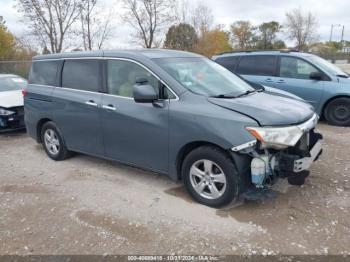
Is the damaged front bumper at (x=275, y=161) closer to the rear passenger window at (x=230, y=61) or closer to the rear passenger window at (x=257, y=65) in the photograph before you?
the rear passenger window at (x=257, y=65)

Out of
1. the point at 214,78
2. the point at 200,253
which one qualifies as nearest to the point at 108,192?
the point at 200,253

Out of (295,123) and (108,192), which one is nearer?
(295,123)

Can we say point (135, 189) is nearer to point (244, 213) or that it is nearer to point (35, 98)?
point (244, 213)

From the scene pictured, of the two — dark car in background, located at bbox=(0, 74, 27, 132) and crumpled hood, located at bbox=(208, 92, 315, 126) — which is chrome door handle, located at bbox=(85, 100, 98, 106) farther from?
dark car in background, located at bbox=(0, 74, 27, 132)

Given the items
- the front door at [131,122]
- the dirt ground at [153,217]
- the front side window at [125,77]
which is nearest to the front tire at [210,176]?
the dirt ground at [153,217]

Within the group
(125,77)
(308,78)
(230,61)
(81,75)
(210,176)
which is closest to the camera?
(210,176)

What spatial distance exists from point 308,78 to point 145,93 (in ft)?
17.1

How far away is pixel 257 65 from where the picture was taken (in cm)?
849

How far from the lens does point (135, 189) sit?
4414mm

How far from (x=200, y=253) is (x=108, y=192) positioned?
1.75 metres

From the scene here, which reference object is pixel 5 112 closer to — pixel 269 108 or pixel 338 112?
pixel 269 108

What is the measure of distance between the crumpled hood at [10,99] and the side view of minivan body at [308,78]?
216 inches

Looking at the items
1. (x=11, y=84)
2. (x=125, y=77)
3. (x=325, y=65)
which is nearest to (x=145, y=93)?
(x=125, y=77)

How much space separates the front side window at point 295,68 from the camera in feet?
25.6
